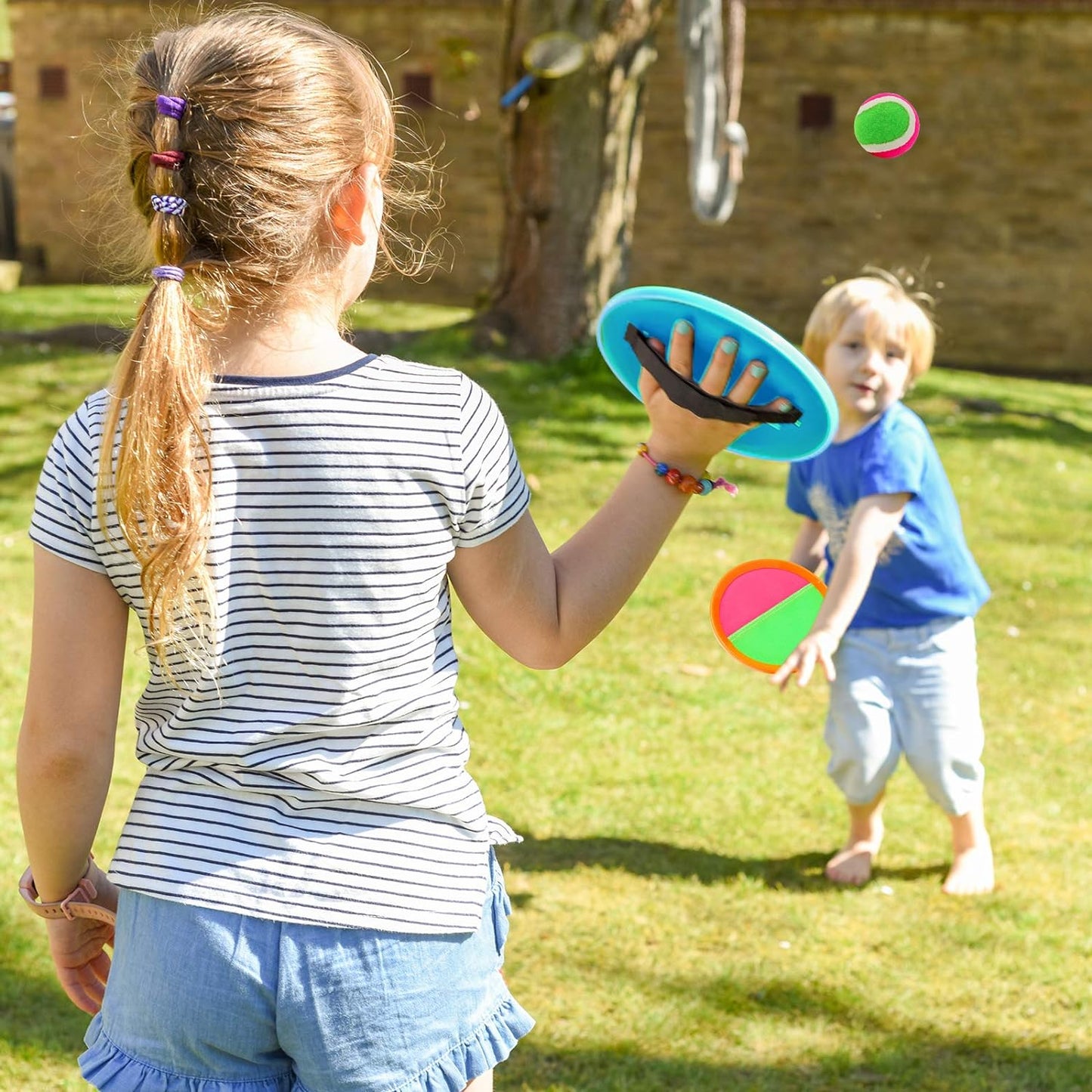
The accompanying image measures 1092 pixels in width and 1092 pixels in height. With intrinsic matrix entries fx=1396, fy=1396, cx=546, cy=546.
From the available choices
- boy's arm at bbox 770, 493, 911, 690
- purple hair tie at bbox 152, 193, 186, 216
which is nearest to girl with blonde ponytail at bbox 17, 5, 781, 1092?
purple hair tie at bbox 152, 193, 186, 216

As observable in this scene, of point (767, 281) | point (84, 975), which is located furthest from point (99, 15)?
point (84, 975)

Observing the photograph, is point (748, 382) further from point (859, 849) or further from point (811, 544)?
point (859, 849)

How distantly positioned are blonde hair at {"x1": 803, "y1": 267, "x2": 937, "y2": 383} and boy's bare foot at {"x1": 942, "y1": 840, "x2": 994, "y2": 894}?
1274mm

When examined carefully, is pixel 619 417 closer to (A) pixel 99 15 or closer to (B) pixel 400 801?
(B) pixel 400 801

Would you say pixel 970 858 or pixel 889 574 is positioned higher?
pixel 889 574

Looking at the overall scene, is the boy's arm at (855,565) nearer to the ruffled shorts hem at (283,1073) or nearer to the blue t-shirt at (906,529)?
the blue t-shirt at (906,529)

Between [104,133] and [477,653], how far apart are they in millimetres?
3559

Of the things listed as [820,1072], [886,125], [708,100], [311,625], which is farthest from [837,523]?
[708,100]

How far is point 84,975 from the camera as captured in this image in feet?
5.65

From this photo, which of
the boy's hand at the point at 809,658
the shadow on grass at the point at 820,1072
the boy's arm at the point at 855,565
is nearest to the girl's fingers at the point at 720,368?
the boy's hand at the point at 809,658

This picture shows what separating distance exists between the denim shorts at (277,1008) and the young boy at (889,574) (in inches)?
77.4

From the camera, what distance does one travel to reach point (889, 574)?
349 cm

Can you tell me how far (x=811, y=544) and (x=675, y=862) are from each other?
3.09 ft

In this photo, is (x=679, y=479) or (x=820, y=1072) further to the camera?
(x=820, y=1072)
